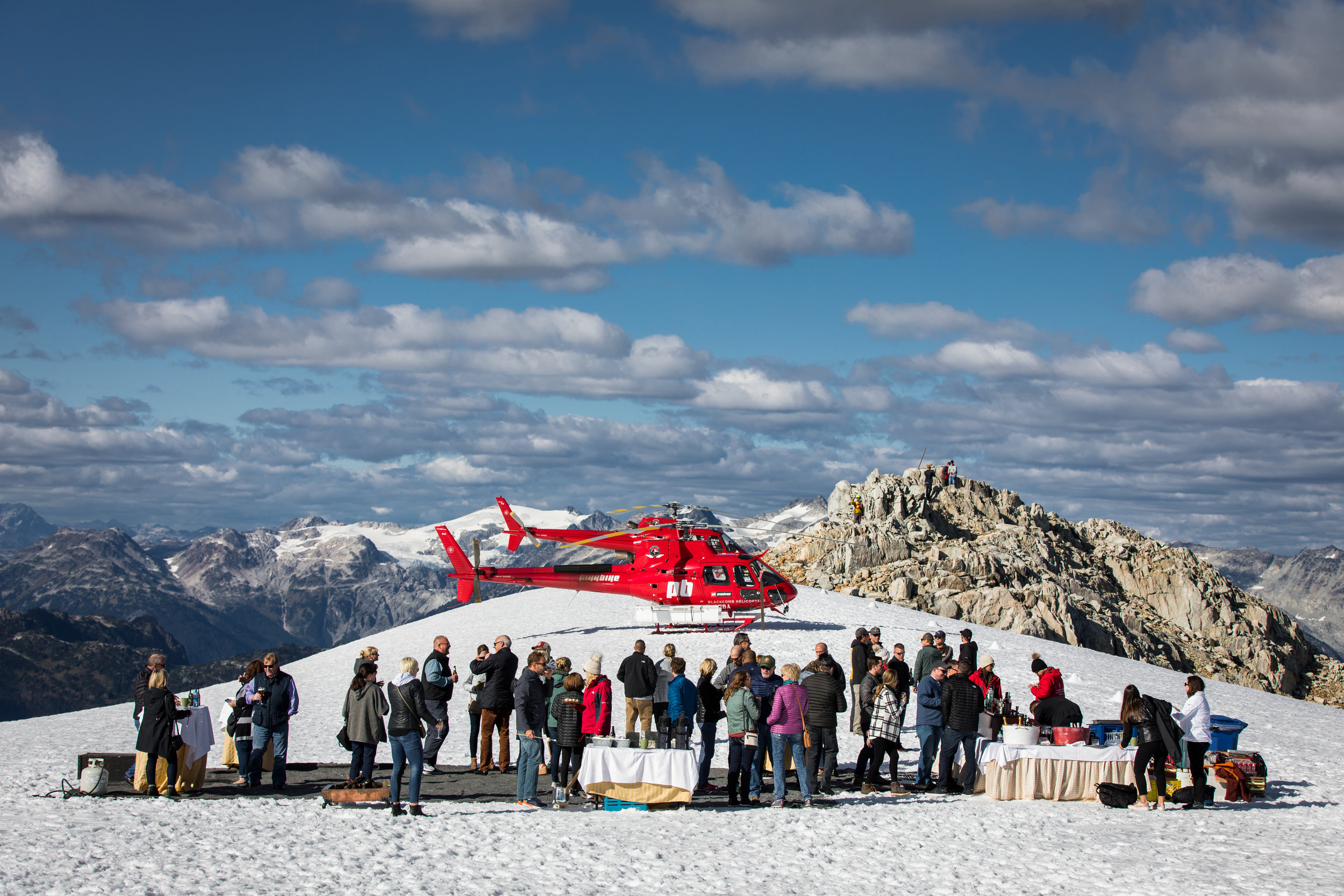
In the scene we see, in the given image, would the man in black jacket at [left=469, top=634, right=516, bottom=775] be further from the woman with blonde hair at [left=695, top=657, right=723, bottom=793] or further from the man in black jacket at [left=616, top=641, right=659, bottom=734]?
the woman with blonde hair at [left=695, top=657, right=723, bottom=793]

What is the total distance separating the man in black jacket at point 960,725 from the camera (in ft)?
50.2

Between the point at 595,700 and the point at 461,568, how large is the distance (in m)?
26.7

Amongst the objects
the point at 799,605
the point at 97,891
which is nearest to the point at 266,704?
the point at 97,891

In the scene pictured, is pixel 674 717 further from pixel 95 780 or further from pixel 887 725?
pixel 95 780

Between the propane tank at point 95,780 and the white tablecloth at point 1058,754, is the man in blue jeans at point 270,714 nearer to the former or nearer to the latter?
the propane tank at point 95,780

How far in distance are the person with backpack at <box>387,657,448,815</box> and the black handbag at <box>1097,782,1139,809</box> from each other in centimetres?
959

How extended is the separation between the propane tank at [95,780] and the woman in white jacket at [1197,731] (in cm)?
1511

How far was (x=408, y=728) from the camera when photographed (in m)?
13.2

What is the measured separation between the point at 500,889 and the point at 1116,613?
5045 cm

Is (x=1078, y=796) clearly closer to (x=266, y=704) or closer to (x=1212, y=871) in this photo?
(x=1212, y=871)

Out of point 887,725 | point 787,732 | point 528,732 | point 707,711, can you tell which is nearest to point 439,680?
point 528,732

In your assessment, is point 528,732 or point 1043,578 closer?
point 528,732

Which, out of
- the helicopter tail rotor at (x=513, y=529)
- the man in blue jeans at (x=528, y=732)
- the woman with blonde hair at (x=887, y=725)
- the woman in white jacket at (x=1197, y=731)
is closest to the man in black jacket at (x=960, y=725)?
the woman with blonde hair at (x=887, y=725)

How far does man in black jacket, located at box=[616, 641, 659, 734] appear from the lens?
16.0 metres
